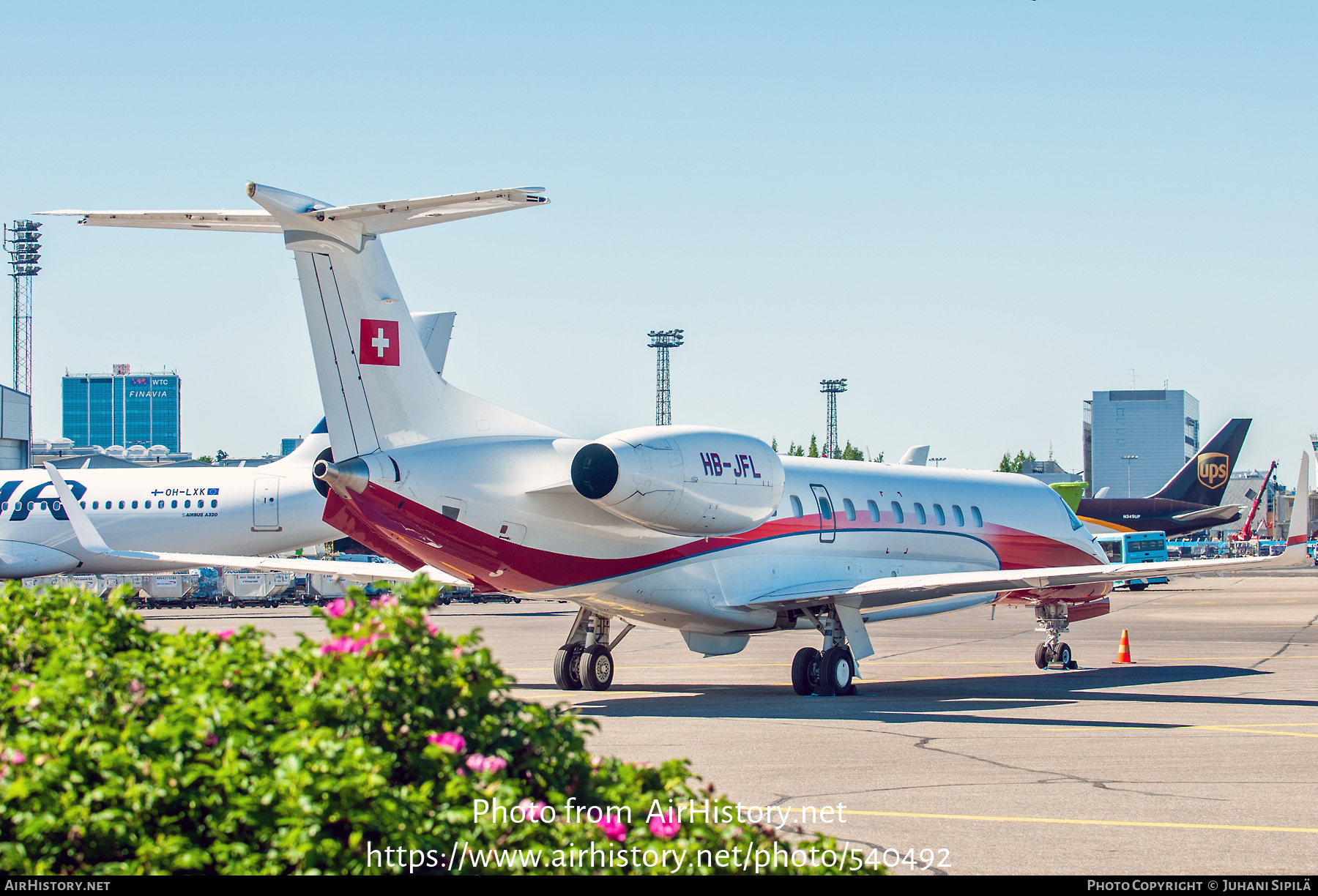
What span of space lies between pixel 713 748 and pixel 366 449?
5.59 m

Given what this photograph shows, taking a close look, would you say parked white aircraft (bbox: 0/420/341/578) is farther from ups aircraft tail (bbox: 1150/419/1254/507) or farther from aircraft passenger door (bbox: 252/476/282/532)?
ups aircraft tail (bbox: 1150/419/1254/507)

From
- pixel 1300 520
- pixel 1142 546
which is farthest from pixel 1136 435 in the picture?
pixel 1300 520

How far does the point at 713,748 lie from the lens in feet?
42.1

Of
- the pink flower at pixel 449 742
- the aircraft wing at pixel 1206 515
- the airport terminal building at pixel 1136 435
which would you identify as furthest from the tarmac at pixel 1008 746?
the airport terminal building at pixel 1136 435

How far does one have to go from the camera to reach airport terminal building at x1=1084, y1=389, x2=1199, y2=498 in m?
190

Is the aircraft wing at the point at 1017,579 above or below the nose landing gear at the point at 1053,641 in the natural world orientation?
above

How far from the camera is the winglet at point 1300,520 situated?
16703mm

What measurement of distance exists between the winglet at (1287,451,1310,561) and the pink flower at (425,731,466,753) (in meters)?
14.1

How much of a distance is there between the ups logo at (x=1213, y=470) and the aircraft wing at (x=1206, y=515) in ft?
4.48

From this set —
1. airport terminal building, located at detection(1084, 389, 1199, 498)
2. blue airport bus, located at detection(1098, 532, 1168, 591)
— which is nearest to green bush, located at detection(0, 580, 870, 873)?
blue airport bus, located at detection(1098, 532, 1168, 591)

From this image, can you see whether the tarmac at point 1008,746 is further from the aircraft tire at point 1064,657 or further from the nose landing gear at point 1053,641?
the nose landing gear at point 1053,641

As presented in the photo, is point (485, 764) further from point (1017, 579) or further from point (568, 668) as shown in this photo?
point (568, 668)

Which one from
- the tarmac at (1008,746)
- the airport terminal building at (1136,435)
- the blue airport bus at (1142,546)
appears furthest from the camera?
the airport terminal building at (1136,435)

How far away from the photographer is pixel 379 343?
15.5 meters
